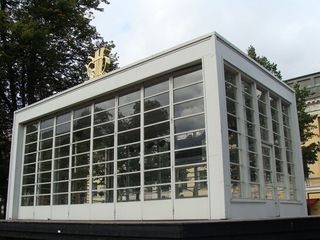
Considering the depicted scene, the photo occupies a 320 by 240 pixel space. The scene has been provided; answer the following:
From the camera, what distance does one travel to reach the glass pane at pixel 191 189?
10.1 metres

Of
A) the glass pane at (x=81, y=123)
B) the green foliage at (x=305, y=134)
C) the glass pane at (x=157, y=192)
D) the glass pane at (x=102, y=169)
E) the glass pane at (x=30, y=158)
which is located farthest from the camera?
the green foliage at (x=305, y=134)

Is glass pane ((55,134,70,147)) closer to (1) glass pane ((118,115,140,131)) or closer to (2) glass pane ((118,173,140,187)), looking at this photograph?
(1) glass pane ((118,115,140,131))

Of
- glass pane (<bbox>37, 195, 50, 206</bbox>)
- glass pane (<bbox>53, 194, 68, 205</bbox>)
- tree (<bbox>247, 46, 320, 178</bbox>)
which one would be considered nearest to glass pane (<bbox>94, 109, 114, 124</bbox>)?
glass pane (<bbox>53, 194, 68, 205</bbox>)

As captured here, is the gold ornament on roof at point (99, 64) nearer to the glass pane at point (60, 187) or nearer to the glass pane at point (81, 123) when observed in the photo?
the glass pane at point (81, 123)

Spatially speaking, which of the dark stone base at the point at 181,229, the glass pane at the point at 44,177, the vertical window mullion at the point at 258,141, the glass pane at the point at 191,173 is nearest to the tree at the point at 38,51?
the glass pane at the point at 44,177

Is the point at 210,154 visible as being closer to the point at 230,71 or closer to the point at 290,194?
the point at 230,71

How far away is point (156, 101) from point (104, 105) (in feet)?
7.80

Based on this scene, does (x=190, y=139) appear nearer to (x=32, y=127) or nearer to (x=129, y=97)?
(x=129, y=97)

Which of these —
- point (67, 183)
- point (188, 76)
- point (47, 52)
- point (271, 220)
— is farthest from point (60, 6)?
point (271, 220)

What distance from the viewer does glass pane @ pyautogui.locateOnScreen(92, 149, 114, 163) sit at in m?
12.8

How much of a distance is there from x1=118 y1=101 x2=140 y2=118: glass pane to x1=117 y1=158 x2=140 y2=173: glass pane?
135 cm

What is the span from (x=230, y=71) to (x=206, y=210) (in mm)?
3667

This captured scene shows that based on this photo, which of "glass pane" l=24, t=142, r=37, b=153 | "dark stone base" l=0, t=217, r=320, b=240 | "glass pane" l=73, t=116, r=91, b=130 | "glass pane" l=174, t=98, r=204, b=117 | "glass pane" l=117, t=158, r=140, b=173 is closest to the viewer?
"dark stone base" l=0, t=217, r=320, b=240

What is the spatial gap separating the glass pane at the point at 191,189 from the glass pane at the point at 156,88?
2630mm
